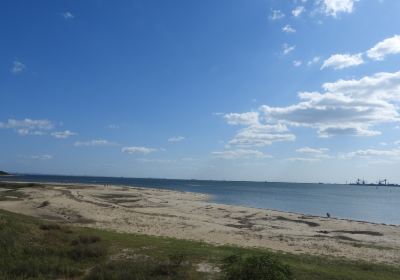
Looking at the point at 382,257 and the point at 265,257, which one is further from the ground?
the point at 265,257

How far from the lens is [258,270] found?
1377 cm

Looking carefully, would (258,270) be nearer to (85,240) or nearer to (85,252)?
(85,252)

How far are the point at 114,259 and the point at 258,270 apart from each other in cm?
748

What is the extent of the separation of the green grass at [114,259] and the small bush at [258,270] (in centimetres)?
20

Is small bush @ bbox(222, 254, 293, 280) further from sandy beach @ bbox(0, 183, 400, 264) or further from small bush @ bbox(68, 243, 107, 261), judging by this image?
sandy beach @ bbox(0, 183, 400, 264)

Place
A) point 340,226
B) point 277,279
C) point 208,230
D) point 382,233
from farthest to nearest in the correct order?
point 340,226 < point 382,233 < point 208,230 < point 277,279

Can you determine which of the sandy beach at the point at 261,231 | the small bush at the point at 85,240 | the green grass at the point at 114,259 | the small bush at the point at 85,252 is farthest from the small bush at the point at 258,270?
the sandy beach at the point at 261,231

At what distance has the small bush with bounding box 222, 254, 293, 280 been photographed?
45.0ft

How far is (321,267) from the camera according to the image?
20312mm

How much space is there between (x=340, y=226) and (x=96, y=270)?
39.8 m

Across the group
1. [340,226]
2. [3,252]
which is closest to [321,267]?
[3,252]

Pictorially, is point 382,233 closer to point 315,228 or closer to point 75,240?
point 315,228

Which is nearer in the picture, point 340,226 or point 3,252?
point 3,252

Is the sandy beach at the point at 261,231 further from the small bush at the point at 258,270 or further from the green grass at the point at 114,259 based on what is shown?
the small bush at the point at 258,270
